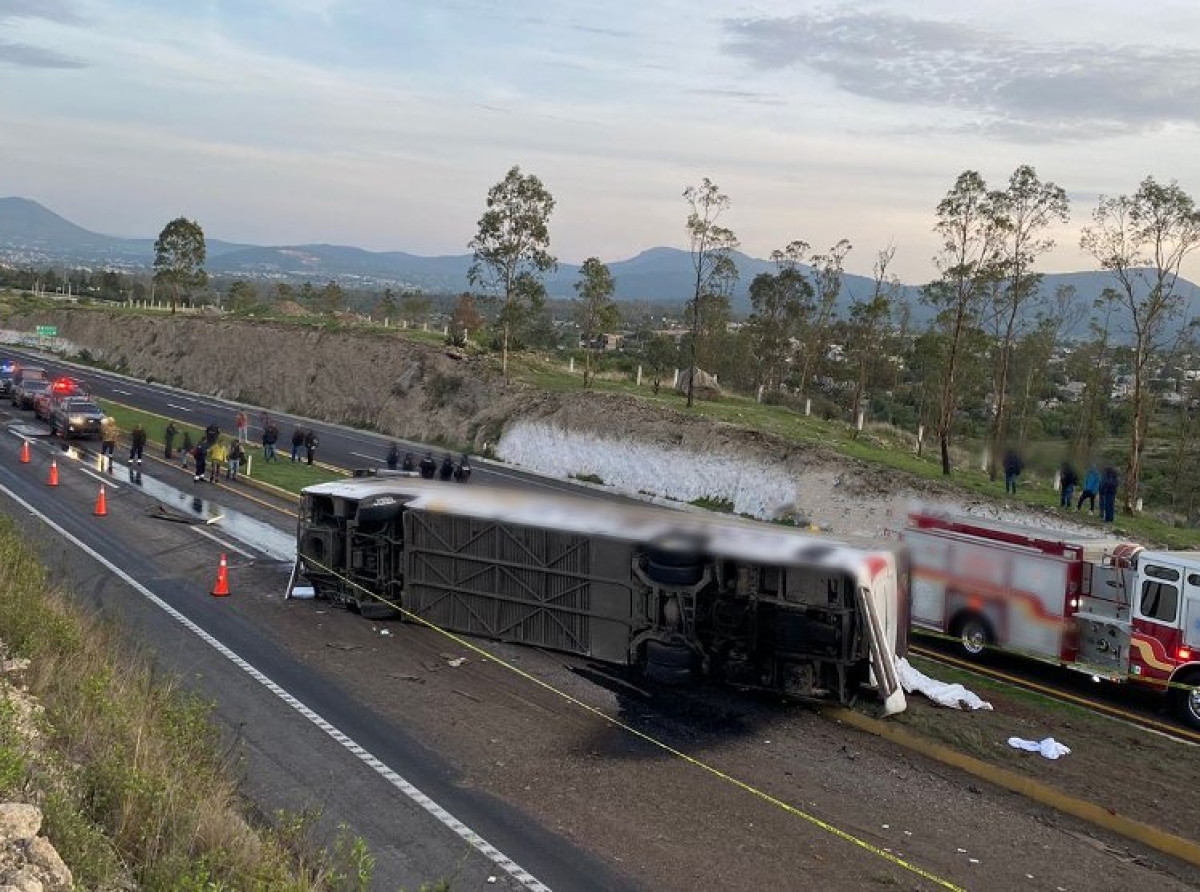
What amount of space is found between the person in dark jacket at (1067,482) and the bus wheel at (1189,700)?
14173mm

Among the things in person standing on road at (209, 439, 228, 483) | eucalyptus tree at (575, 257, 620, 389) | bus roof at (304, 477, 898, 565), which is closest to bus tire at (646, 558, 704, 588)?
bus roof at (304, 477, 898, 565)

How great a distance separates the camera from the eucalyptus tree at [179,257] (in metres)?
79.8

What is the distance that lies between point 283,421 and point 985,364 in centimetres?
3683

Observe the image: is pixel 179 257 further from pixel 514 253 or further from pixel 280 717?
pixel 280 717

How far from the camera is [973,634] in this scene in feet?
57.3

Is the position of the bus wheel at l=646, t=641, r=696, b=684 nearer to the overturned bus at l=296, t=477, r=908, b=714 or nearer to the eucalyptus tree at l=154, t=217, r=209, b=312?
the overturned bus at l=296, t=477, r=908, b=714

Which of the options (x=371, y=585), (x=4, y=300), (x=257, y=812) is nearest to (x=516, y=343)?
(x=371, y=585)

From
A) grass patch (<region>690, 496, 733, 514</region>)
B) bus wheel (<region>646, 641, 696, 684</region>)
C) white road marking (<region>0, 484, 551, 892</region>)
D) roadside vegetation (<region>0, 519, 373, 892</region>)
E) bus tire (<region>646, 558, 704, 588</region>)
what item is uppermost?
bus tire (<region>646, 558, 704, 588</region>)

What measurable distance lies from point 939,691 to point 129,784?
1115cm

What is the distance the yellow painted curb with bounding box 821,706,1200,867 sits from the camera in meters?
10.8

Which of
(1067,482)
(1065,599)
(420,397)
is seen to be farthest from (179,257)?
(1065,599)

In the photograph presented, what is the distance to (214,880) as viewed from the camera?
7398mm

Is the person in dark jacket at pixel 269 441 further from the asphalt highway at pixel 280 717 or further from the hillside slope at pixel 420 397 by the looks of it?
the asphalt highway at pixel 280 717

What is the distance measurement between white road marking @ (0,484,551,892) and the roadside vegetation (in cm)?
110
